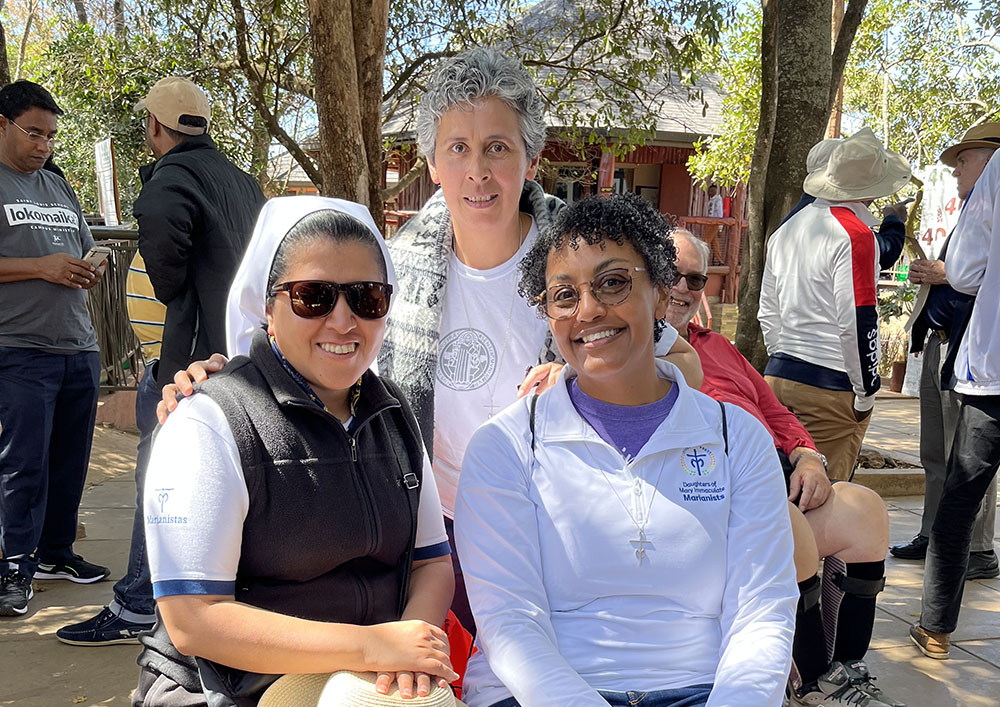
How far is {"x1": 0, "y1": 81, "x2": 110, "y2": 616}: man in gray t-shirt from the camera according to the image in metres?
4.37

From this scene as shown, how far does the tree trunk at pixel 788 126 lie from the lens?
6.06m

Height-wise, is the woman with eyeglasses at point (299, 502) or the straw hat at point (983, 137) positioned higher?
the straw hat at point (983, 137)

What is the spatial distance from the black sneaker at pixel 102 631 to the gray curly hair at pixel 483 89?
2707 millimetres

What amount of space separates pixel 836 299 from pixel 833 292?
0.04 metres

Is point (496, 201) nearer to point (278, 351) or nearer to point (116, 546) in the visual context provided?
point (278, 351)

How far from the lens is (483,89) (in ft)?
8.36

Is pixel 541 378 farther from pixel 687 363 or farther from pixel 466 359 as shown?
pixel 687 363

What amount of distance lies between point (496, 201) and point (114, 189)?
4283mm

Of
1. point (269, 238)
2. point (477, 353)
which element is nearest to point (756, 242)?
point (477, 353)

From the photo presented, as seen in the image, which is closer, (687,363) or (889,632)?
(687,363)

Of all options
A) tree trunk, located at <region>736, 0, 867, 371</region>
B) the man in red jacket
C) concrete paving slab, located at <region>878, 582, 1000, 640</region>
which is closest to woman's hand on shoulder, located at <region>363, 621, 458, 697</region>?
the man in red jacket

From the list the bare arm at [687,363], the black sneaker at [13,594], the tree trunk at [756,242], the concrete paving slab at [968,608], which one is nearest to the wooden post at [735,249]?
the tree trunk at [756,242]

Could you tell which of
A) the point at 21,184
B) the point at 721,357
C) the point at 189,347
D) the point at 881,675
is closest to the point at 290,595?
the point at 721,357

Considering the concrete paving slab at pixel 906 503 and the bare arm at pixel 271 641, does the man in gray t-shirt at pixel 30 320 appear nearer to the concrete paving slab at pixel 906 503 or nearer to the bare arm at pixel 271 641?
the bare arm at pixel 271 641
